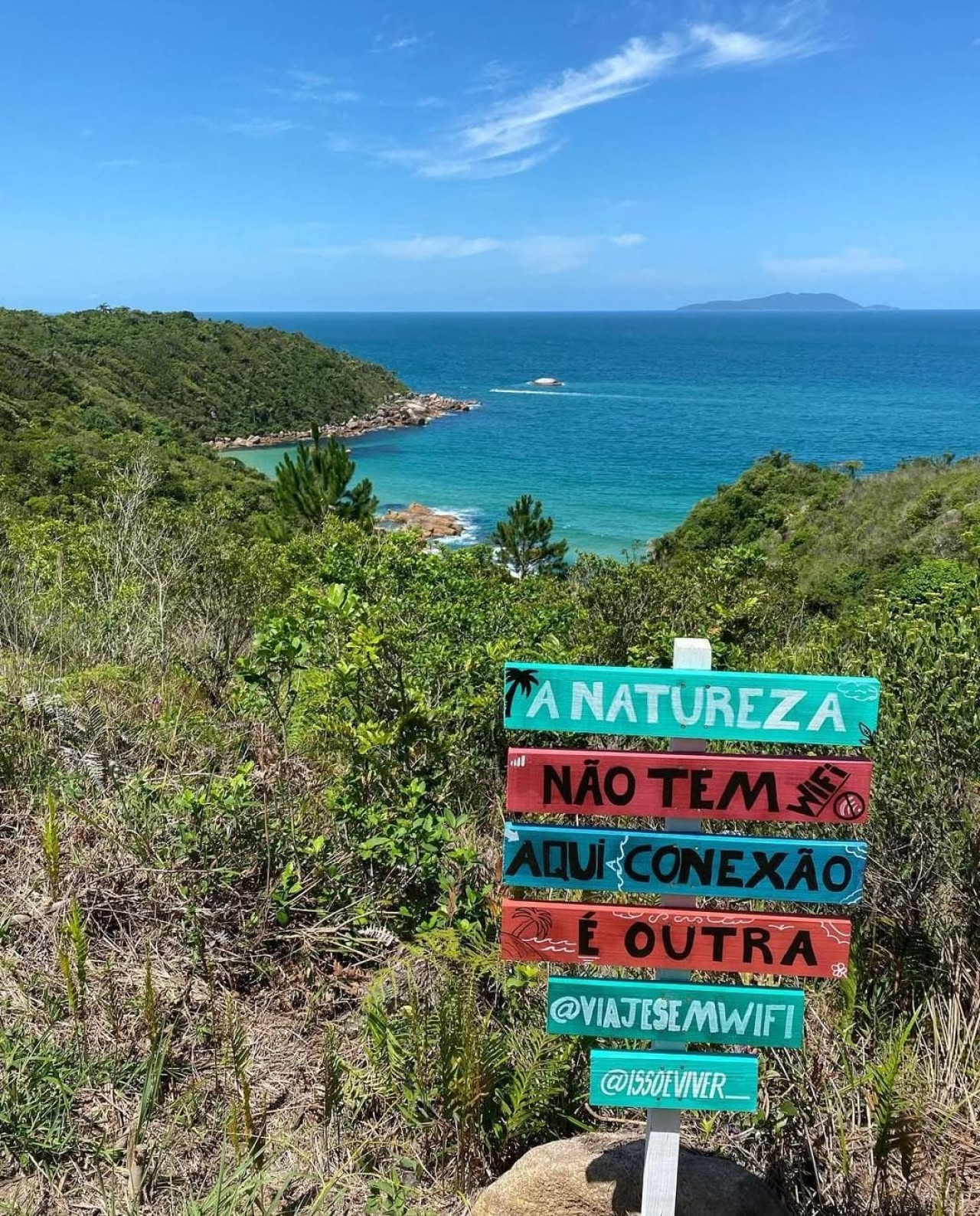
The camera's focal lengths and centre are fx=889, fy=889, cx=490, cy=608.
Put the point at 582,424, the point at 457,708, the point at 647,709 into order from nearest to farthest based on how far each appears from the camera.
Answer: the point at 647,709 → the point at 457,708 → the point at 582,424

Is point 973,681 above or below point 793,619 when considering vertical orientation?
above

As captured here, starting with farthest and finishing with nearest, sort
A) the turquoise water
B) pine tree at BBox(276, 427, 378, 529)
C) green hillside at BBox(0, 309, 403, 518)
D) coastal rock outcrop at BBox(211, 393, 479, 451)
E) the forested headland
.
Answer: coastal rock outcrop at BBox(211, 393, 479, 451), the turquoise water, pine tree at BBox(276, 427, 378, 529), green hillside at BBox(0, 309, 403, 518), the forested headland

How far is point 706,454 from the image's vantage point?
231 feet

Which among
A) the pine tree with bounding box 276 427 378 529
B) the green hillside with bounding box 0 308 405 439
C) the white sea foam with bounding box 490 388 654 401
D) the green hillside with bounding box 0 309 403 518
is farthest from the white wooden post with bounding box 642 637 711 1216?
the white sea foam with bounding box 490 388 654 401

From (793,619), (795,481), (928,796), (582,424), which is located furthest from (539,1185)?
(582,424)

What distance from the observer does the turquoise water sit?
5400 cm

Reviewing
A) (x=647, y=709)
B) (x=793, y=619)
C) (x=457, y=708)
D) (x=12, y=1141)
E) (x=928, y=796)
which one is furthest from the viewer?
(x=793, y=619)

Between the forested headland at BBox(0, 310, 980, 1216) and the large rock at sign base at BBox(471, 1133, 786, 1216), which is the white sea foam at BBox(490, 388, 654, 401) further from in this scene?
the large rock at sign base at BBox(471, 1133, 786, 1216)

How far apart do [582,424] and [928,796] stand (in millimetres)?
84158

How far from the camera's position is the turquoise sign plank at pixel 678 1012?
2.36 meters

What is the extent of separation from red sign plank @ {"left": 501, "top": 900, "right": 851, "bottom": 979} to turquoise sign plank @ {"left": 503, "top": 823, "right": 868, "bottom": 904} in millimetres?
75

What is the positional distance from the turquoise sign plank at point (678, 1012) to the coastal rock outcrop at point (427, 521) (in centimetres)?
3994

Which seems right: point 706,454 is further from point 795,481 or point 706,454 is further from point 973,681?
point 973,681

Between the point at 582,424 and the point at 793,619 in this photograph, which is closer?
the point at 793,619
